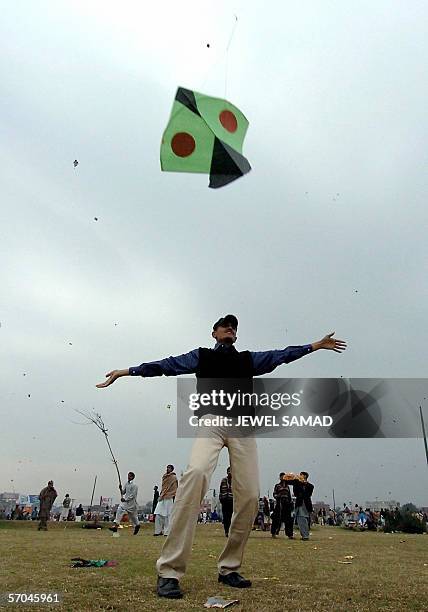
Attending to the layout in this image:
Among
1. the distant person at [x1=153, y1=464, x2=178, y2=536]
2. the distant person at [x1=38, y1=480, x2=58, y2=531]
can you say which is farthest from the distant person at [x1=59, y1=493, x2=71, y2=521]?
the distant person at [x1=153, y1=464, x2=178, y2=536]

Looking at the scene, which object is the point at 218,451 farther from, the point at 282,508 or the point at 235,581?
the point at 282,508

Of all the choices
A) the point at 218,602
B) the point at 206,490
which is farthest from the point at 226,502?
the point at 218,602

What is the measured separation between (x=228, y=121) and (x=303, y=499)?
10.6 metres

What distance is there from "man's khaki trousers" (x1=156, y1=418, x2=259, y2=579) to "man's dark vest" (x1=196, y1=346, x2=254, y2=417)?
25 centimetres

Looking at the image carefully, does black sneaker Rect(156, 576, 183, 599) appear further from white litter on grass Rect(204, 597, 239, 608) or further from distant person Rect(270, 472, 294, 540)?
distant person Rect(270, 472, 294, 540)

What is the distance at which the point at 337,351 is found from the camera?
493 cm

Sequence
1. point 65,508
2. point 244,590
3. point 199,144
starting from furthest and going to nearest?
point 65,508 → point 199,144 → point 244,590

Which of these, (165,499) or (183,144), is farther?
(165,499)

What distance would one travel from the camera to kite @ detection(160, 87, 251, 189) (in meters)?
5.67

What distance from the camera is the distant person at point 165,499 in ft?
47.6

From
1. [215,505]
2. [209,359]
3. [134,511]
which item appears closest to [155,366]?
[209,359]

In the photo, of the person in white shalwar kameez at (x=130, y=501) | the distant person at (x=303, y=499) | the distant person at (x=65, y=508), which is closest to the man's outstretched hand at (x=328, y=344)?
the distant person at (x=303, y=499)

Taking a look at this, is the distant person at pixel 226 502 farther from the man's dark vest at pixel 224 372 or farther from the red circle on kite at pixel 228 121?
the red circle on kite at pixel 228 121

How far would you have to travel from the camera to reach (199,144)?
5.70 m
